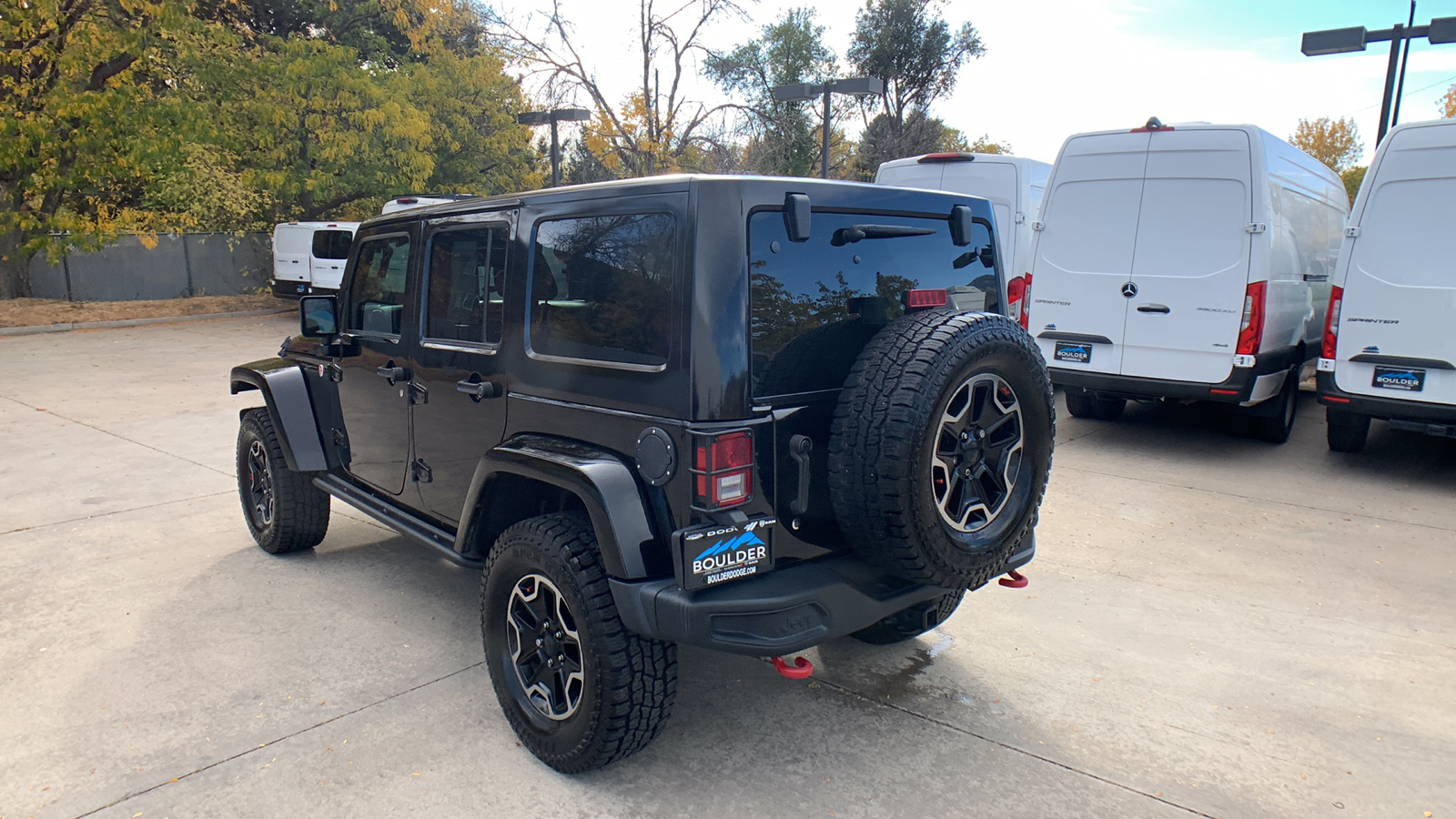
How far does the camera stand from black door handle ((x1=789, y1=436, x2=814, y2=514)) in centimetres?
273

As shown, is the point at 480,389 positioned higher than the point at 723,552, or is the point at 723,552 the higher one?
the point at 480,389

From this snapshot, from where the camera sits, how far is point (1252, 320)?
7.05m

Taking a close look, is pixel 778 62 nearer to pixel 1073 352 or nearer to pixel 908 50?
pixel 908 50

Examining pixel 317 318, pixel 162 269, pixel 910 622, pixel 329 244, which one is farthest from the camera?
pixel 162 269

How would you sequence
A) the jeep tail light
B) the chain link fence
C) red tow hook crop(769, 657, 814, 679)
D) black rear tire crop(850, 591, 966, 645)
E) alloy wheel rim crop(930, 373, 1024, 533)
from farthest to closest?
the chain link fence
black rear tire crop(850, 591, 966, 645)
the jeep tail light
alloy wheel rim crop(930, 373, 1024, 533)
red tow hook crop(769, 657, 814, 679)

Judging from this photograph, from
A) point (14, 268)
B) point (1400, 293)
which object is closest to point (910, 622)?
point (1400, 293)

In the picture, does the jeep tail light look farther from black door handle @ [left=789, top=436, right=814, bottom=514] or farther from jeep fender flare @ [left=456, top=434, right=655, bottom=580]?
jeep fender flare @ [left=456, top=434, right=655, bottom=580]

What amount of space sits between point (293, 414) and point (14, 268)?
770 inches

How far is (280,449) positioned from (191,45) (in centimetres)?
1883

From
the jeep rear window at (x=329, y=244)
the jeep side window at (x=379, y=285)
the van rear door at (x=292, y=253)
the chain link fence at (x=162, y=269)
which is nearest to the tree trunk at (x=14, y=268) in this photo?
the chain link fence at (x=162, y=269)

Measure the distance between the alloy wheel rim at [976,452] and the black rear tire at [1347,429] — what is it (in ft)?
18.5

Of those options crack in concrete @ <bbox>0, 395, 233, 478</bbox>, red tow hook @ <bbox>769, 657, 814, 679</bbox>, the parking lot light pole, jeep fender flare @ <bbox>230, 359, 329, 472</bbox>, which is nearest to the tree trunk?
crack in concrete @ <bbox>0, 395, 233, 478</bbox>

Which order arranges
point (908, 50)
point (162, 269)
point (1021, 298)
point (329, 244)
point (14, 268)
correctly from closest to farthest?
point (1021, 298) < point (329, 244) < point (14, 268) < point (162, 269) < point (908, 50)

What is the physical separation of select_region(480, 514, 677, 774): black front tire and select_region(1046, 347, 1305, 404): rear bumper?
6.02 meters
